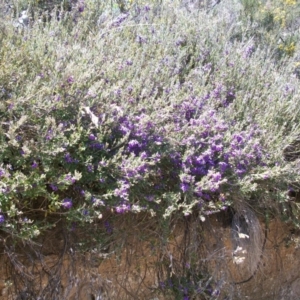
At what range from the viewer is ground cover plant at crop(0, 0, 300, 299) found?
2527mm

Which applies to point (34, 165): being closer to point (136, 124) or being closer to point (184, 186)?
point (136, 124)

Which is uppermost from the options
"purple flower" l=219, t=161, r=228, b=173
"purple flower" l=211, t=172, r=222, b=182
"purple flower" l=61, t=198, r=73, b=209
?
"purple flower" l=61, t=198, r=73, b=209

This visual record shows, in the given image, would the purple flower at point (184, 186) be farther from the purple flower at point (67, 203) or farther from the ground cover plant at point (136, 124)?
the purple flower at point (67, 203)

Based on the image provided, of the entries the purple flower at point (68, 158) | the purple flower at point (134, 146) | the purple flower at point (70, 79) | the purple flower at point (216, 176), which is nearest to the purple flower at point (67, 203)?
the purple flower at point (68, 158)

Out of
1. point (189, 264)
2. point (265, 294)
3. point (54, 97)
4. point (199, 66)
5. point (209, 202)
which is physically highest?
point (54, 97)

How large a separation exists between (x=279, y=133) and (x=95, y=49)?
4.32ft

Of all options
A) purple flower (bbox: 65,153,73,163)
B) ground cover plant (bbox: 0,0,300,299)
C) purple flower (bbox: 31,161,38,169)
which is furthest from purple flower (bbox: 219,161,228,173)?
purple flower (bbox: 31,161,38,169)

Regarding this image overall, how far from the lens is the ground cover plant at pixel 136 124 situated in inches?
99.5

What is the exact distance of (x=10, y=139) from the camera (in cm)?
240

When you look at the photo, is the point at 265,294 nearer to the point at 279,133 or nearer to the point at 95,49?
the point at 279,133

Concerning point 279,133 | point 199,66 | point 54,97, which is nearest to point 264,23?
point 199,66

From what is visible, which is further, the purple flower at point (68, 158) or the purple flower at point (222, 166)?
the purple flower at point (222, 166)

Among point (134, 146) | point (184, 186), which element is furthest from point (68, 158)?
point (184, 186)

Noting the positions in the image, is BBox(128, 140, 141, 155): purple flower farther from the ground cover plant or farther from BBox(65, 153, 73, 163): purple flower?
BBox(65, 153, 73, 163): purple flower
